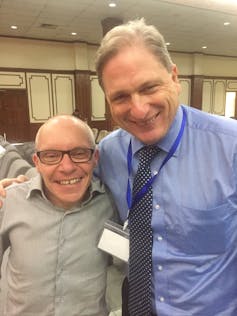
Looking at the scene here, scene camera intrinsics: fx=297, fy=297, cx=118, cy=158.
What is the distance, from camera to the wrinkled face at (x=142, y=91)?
102 centimetres

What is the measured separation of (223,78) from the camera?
41.5ft

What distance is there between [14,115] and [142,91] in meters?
8.83

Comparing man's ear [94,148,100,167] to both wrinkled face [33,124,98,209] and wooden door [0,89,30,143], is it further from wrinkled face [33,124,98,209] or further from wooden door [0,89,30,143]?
wooden door [0,89,30,143]

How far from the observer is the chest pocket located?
3.43 feet

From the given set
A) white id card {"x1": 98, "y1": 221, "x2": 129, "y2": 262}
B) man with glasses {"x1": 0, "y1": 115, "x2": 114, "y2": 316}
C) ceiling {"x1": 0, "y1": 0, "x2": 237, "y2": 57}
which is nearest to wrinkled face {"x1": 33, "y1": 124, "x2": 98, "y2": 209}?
man with glasses {"x1": 0, "y1": 115, "x2": 114, "y2": 316}

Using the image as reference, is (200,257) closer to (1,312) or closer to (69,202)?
(69,202)

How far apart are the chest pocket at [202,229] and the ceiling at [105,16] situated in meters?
5.83

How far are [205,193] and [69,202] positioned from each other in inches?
23.0

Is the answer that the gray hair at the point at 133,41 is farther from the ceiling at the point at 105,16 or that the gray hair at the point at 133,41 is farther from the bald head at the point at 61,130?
the ceiling at the point at 105,16

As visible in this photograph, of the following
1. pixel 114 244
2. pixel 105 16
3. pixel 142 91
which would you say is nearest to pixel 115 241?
pixel 114 244

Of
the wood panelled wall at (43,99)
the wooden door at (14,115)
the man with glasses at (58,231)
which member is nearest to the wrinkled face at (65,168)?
the man with glasses at (58,231)

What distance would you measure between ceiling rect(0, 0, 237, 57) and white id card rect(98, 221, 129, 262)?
18.8 ft

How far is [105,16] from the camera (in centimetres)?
698

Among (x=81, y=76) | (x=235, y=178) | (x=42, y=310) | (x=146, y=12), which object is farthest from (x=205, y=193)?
(x=81, y=76)
